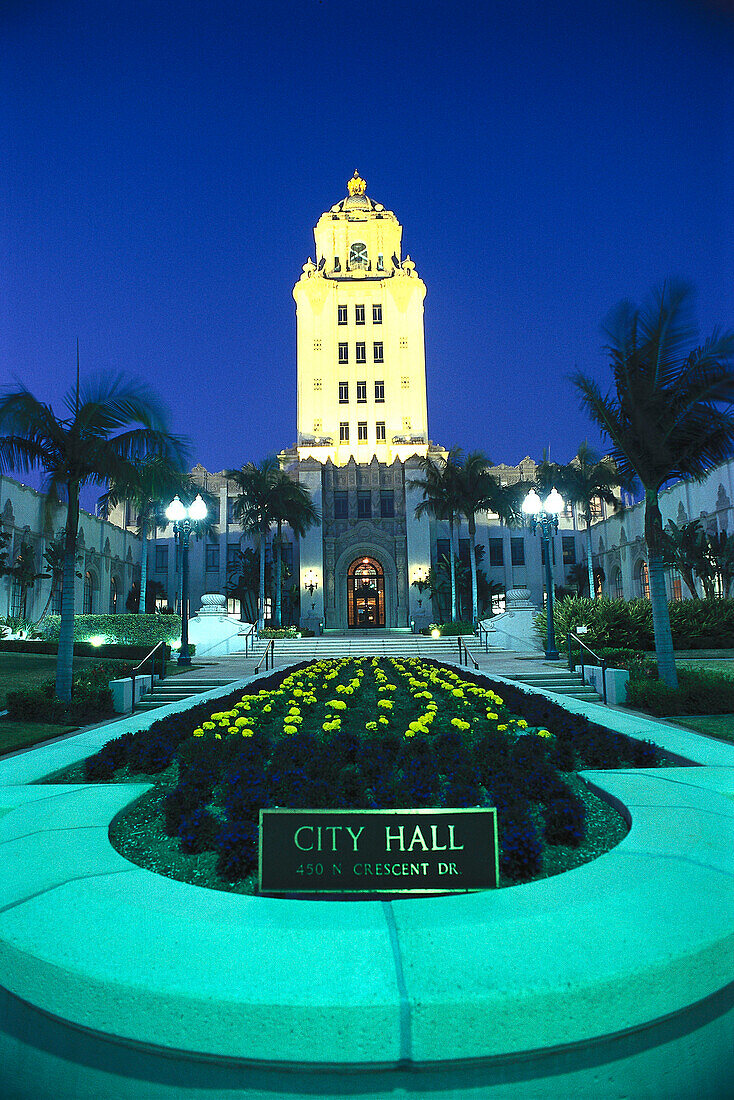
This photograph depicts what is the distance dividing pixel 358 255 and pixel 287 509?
1237 inches

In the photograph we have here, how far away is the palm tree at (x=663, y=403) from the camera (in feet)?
42.3

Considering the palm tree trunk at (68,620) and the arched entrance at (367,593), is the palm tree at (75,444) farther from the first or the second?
the arched entrance at (367,593)

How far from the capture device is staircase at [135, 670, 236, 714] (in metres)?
15.4

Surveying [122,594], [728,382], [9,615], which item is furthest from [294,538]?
[728,382]

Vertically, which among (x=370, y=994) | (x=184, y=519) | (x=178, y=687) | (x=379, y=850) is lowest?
(x=178, y=687)

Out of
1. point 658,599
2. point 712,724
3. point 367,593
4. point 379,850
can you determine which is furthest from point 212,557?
point 379,850

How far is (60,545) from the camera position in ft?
115

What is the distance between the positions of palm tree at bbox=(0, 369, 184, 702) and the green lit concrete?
1150 cm

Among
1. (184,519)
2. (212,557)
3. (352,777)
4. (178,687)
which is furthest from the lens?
(212,557)

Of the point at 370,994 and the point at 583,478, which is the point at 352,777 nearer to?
the point at 370,994

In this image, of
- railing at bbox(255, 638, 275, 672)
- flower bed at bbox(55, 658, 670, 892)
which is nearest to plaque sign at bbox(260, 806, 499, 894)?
flower bed at bbox(55, 658, 670, 892)

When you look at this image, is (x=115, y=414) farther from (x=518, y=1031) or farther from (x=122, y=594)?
(x=122, y=594)

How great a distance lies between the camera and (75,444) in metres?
14.0

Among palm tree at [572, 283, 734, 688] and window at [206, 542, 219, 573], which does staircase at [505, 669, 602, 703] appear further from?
window at [206, 542, 219, 573]
